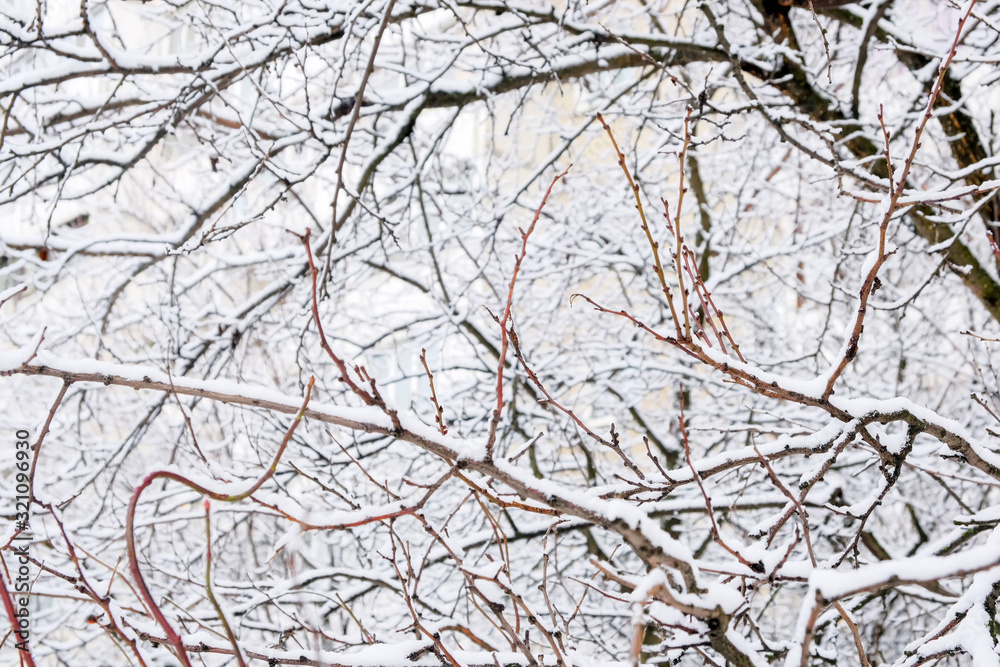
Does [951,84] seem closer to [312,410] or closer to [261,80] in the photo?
[261,80]

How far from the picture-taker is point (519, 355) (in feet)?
5.04

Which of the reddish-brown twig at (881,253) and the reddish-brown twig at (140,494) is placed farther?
the reddish-brown twig at (881,253)

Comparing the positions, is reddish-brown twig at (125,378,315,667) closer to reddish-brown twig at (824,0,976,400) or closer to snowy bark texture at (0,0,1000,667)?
snowy bark texture at (0,0,1000,667)

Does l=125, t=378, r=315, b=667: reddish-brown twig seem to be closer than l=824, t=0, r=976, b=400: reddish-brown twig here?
Yes

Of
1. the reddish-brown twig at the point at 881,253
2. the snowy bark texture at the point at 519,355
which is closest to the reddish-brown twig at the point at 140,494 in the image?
the snowy bark texture at the point at 519,355

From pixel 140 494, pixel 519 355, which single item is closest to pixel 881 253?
pixel 519 355

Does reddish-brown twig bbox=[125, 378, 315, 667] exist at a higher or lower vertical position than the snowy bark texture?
lower

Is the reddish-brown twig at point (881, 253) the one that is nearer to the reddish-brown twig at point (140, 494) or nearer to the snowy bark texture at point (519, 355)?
the snowy bark texture at point (519, 355)

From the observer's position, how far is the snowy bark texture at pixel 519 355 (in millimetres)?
1523

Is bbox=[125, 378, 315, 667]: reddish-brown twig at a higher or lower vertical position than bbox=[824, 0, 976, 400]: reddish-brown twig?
lower

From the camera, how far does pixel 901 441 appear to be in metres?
1.92

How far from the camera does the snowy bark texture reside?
1.52 meters

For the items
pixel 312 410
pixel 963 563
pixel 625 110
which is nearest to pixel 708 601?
pixel 963 563

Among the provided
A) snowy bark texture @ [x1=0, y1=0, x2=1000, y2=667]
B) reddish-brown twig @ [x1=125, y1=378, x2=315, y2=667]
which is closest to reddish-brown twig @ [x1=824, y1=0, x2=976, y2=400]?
snowy bark texture @ [x1=0, y1=0, x2=1000, y2=667]
